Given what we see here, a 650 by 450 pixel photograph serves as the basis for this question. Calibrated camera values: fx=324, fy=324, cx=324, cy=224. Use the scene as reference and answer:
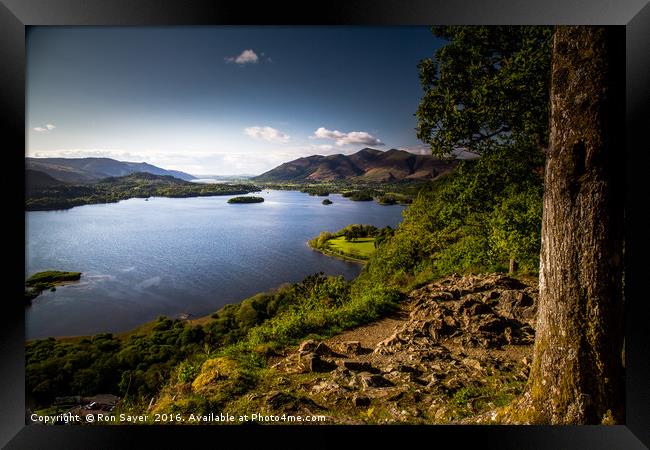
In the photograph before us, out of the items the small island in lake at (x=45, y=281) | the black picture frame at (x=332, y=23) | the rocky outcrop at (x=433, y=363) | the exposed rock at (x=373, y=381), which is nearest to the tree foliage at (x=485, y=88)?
the black picture frame at (x=332, y=23)

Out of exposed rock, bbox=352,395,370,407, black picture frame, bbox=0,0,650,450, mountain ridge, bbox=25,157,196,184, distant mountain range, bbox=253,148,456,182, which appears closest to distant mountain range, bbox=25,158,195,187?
mountain ridge, bbox=25,157,196,184

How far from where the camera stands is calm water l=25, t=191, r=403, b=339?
616 centimetres

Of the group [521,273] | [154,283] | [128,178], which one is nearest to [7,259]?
[128,178]

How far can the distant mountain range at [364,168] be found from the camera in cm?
651

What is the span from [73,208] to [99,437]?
4.73 m

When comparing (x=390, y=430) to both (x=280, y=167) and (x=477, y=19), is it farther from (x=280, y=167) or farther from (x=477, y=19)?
(x=280, y=167)

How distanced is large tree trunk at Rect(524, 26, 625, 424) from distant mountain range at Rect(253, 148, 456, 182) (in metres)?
3.81

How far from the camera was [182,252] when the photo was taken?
24.2 feet

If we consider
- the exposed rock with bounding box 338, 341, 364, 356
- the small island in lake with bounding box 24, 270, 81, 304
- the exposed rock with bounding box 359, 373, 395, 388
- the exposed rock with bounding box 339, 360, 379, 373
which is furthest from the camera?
the small island in lake with bounding box 24, 270, 81, 304

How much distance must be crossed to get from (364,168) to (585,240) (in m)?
4.68

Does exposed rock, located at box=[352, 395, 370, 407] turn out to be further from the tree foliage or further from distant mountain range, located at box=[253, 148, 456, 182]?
distant mountain range, located at box=[253, 148, 456, 182]

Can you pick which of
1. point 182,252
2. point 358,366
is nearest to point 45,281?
point 182,252

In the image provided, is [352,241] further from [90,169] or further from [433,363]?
[90,169]

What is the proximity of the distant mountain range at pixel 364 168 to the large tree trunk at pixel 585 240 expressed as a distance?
3.81 meters
